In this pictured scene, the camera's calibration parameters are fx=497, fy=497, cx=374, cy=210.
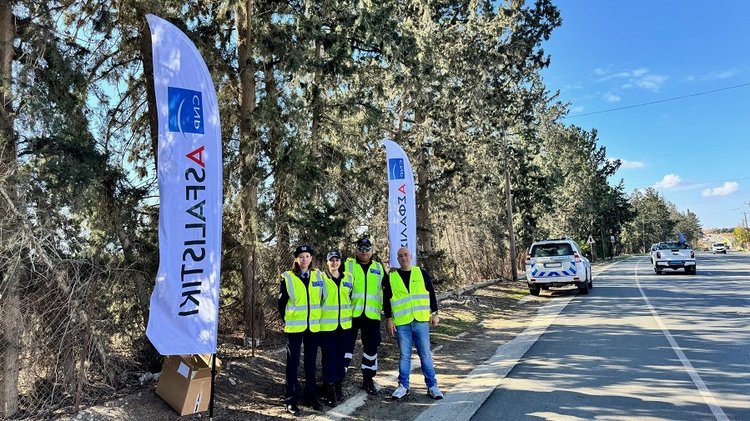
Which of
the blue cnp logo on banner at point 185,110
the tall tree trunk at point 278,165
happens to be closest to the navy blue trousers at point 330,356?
the blue cnp logo on banner at point 185,110

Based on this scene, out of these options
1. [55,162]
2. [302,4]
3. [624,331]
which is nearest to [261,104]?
[302,4]

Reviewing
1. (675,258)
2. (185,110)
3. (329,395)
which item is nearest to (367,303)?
(329,395)

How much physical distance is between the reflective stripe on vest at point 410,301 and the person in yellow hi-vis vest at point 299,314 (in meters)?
1.04

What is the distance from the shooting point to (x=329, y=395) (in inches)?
250

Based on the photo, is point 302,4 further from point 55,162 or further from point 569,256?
point 569,256

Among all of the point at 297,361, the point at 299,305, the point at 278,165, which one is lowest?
the point at 297,361

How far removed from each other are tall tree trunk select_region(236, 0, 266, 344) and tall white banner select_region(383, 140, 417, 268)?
2.81m

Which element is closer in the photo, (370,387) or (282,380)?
(370,387)

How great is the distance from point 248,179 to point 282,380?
3.63m

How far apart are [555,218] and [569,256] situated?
3408 centimetres

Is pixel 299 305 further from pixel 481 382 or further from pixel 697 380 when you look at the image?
pixel 697 380

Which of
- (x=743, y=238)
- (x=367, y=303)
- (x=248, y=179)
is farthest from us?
(x=743, y=238)

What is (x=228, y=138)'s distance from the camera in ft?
32.5

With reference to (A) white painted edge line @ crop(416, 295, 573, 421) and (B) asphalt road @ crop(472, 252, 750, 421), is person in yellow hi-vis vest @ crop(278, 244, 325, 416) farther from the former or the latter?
(B) asphalt road @ crop(472, 252, 750, 421)
